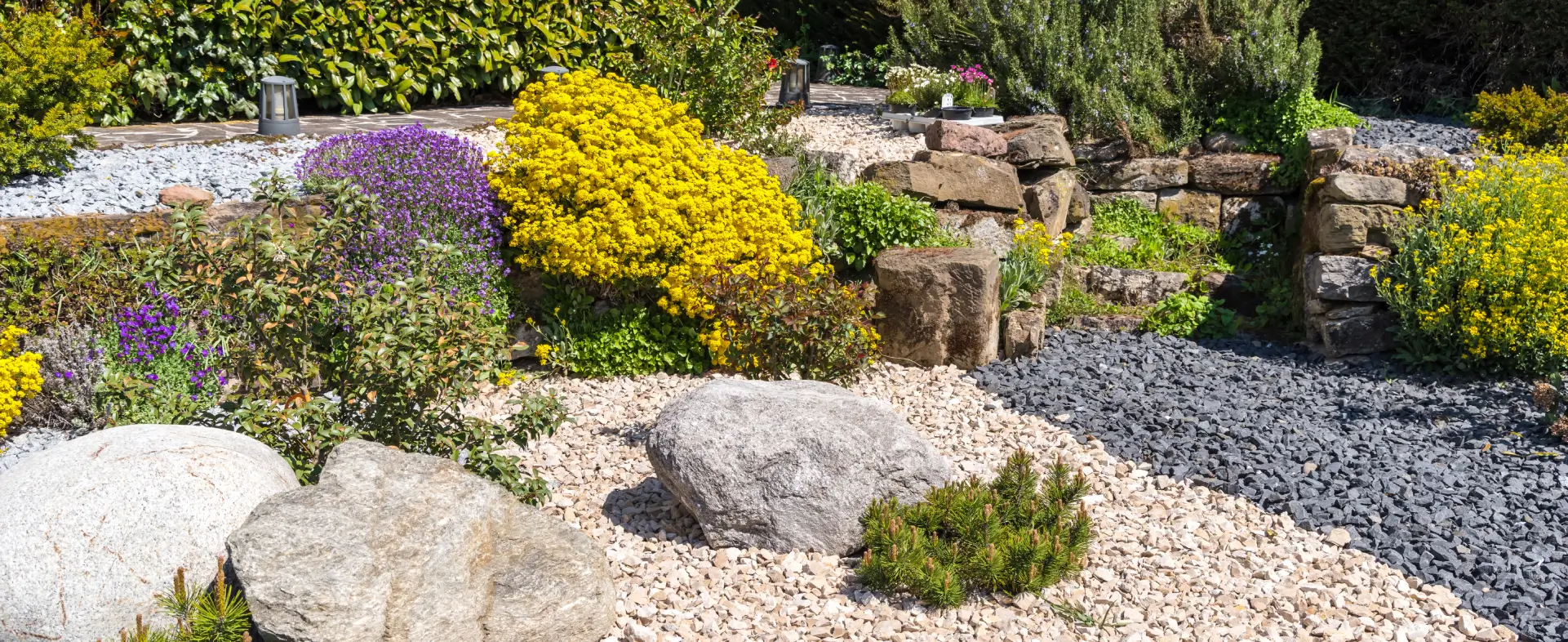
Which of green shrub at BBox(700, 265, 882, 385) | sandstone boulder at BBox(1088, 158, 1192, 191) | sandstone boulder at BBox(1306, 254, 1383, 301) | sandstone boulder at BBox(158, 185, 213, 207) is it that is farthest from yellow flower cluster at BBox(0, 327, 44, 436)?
sandstone boulder at BBox(1088, 158, 1192, 191)

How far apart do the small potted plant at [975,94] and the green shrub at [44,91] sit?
5.66 meters

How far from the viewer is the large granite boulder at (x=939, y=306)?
6312mm

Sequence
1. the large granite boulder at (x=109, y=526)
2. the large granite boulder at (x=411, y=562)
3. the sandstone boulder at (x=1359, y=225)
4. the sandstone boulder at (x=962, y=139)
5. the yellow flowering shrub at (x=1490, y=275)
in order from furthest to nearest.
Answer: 1. the sandstone boulder at (x=962, y=139)
2. the sandstone boulder at (x=1359, y=225)
3. the yellow flowering shrub at (x=1490, y=275)
4. the large granite boulder at (x=109, y=526)
5. the large granite boulder at (x=411, y=562)

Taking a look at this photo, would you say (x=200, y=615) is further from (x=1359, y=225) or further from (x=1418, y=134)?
(x=1418, y=134)

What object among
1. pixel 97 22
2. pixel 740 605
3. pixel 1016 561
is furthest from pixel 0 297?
pixel 1016 561

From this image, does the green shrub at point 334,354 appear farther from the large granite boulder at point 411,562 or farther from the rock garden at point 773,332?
the large granite boulder at point 411,562

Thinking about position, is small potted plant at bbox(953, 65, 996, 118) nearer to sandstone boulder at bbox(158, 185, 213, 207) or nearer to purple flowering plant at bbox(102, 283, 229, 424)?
sandstone boulder at bbox(158, 185, 213, 207)

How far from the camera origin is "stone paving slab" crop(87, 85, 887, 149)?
7414mm

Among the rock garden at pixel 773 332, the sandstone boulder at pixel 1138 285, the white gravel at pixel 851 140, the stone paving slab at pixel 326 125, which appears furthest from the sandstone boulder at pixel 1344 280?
the stone paving slab at pixel 326 125

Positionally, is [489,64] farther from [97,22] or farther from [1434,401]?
[1434,401]

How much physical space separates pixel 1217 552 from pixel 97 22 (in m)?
7.64

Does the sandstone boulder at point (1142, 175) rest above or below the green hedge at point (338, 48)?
below

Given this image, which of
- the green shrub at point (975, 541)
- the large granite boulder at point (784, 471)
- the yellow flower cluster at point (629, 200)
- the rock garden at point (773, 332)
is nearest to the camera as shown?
the rock garden at point (773, 332)

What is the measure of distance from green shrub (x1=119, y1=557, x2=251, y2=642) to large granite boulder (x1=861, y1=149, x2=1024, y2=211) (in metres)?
4.78
